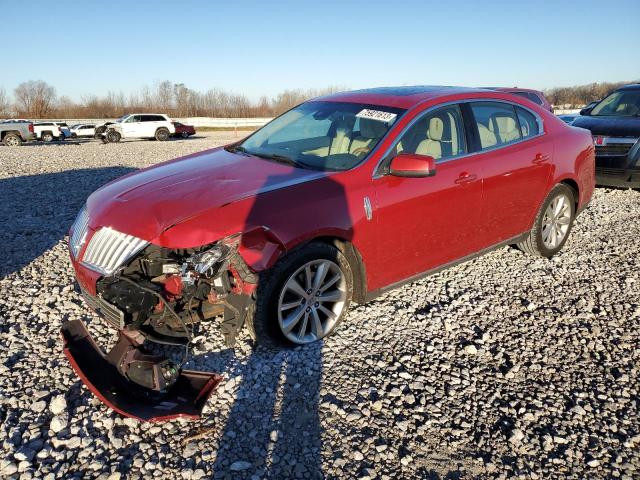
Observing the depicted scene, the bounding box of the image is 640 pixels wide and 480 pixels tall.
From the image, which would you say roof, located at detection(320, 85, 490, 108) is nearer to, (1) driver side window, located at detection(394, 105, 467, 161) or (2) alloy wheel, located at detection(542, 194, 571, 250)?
(1) driver side window, located at detection(394, 105, 467, 161)

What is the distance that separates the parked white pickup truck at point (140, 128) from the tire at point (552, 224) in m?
24.4

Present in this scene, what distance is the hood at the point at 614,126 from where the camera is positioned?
8.45 metres

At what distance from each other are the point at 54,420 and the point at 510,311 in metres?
3.50

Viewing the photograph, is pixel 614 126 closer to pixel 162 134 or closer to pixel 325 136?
pixel 325 136

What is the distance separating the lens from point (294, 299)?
3338mm

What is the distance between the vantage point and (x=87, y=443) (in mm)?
2525

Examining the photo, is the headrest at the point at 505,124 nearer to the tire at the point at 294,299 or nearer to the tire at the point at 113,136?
the tire at the point at 294,299

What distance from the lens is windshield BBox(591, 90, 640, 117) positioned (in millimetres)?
9336

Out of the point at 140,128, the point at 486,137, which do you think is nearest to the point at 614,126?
the point at 486,137

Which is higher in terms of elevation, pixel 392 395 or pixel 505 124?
pixel 505 124

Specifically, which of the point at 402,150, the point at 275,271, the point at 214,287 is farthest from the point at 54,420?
the point at 402,150

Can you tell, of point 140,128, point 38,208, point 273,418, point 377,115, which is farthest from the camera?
point 140,128

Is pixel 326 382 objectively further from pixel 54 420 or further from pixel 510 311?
pixel 510 311

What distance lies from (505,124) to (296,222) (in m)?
2.60
